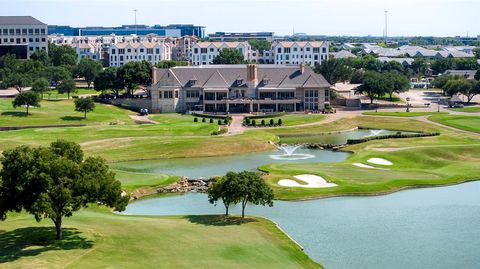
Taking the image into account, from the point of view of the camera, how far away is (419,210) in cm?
5912

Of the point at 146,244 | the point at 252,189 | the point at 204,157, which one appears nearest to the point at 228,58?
the point at 204,157

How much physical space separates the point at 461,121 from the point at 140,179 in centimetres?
6092

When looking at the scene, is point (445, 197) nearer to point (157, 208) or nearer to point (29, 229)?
point (157, 208)

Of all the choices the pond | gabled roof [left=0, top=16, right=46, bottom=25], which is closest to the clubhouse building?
the pond

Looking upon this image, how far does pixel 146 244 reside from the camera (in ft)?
147

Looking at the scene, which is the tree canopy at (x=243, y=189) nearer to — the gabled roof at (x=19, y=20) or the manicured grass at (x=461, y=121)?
the manicured grass at (x=461, y=121)

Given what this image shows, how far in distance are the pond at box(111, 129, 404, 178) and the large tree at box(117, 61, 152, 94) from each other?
46565 mm

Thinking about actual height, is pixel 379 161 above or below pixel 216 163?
above

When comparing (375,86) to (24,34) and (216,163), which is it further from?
(24,34)

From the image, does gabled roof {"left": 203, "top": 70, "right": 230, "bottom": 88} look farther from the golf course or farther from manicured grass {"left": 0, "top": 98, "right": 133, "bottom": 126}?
manicured grass {"left": 0, "top": 98, "right": 133, "bottom": 126}

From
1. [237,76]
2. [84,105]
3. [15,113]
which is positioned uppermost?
[237,76]

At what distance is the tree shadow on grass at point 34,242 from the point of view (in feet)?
138

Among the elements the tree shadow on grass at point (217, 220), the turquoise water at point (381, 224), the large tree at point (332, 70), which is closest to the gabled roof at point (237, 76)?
the large tree at point (332, 70)

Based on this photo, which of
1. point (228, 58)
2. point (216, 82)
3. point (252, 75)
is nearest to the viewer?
point (252, 75)
